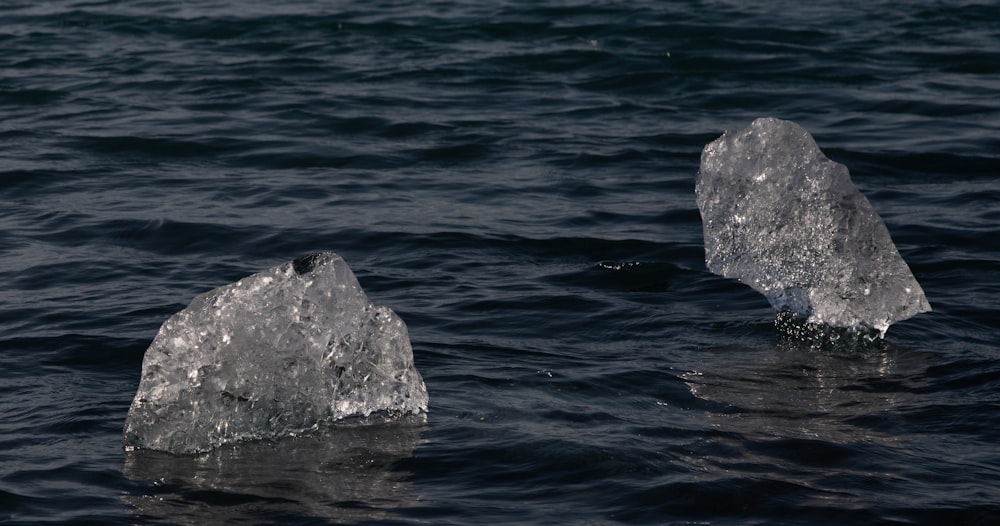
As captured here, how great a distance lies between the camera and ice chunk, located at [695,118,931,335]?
275 inches

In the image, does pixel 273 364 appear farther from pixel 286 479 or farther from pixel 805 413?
pixel 805 413

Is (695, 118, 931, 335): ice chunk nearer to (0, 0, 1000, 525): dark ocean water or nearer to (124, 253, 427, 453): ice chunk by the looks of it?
(0, 0, 1000, 525): dark ocean water

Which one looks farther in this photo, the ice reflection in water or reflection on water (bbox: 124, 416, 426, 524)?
the ice reflection in water

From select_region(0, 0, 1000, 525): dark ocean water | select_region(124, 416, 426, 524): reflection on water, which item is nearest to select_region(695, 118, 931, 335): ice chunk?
select_region(0, 0, 1000, 525): dark ocean water

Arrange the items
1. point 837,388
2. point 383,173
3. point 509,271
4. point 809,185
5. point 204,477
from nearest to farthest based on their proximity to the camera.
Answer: point 204,477, point 837,388, point 809,185, point 509,271, point 383,173

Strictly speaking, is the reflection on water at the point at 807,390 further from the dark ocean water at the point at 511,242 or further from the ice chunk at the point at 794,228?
the ice chunk at the point at 794,228

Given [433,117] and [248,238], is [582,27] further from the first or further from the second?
[248,238]

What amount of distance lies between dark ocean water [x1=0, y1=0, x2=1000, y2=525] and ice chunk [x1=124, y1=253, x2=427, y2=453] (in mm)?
141

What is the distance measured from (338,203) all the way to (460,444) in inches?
180

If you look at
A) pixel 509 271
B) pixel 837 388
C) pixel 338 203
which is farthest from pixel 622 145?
pixel 837 388

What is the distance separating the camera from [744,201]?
23.7 ft

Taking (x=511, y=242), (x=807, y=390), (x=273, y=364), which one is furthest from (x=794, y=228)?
(x=273, y=364)

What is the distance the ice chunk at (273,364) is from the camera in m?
5.58

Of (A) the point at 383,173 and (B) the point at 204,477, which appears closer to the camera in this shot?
(B) the point at 204,477
